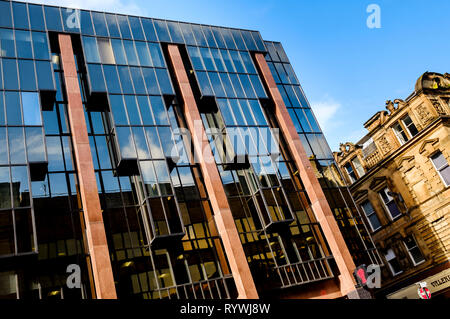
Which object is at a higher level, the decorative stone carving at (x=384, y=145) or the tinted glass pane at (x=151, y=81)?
the tinted glass pane at (x=151, y=81)

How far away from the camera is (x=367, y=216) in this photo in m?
32.2

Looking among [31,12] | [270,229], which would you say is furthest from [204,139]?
[31,12]

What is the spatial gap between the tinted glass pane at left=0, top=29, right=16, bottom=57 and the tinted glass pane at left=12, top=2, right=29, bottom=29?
801 mm

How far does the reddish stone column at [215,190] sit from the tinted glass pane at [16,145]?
950 cm

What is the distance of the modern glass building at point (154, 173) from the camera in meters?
17.8

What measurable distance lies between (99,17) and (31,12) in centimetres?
416

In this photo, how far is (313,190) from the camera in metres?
23.9

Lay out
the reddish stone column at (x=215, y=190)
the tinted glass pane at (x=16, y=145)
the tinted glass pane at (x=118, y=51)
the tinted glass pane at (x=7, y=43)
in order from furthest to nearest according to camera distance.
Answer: the tinted glass pane at (x=118, y=51)
the tinted glass pane at (x=7, y=43)
the reddish stone column at (x=215, y=190)
the tinted glass pane at (x=16, y=145)

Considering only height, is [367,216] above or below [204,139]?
below

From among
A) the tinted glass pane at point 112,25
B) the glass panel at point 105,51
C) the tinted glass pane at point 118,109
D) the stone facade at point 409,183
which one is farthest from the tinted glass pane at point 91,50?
the stone facade at point 409,183

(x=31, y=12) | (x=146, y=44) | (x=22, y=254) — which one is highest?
(x=31, y=12)

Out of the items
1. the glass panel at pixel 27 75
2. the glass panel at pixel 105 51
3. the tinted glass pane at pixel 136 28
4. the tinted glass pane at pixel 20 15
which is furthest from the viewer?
the tinted glass pane at pixel 136 28

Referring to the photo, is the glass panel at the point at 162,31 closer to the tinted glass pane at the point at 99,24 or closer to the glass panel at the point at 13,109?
the tinted glass pane at the point at 99,24

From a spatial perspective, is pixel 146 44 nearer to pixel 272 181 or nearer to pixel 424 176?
pixel 272 181
